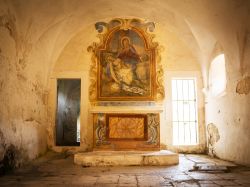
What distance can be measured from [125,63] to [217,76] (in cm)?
278

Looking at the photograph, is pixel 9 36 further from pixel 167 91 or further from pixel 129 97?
pixel 167 91

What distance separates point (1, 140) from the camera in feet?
16.7

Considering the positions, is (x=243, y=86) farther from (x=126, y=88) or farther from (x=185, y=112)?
(x=126, y=88)

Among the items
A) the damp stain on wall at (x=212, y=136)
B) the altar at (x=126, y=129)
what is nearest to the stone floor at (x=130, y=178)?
the damp stain on wall at (x=212, y=136)

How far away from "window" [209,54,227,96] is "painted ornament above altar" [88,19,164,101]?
156cm

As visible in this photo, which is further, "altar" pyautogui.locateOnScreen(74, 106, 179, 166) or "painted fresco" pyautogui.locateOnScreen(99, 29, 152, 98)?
"painted fresco" pyautogui.locateOnScreen(99, 29, 152, 98)

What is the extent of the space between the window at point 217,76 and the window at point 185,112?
0.96m

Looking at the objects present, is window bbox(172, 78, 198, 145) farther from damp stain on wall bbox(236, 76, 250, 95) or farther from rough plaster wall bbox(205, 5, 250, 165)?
damp stain on wall bbox(236, 76, 250, 95)

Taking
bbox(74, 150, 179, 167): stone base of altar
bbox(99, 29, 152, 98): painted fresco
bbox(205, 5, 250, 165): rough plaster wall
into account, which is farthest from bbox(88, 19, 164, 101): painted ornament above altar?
bbox(74, 150, 179, 167): stone base of altar

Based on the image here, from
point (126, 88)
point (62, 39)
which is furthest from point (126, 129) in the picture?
point (62, 39)

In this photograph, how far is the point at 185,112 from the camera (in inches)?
351

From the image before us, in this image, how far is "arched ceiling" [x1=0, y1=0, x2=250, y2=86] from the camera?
18.6ft

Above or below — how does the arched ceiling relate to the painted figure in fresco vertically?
above

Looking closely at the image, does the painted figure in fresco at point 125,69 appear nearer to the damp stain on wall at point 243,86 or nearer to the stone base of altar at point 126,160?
the stone base of altar at point 126,160
